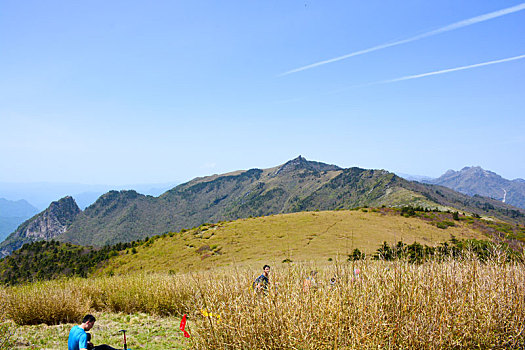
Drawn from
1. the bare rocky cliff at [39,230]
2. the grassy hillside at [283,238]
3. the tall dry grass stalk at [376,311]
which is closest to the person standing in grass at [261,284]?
the tall dry grass stalk at [376,311]

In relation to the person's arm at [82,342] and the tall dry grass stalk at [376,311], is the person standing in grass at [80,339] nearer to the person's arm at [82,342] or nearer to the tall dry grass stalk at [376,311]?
the person's arm at [82,342]

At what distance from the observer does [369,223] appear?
125 ft

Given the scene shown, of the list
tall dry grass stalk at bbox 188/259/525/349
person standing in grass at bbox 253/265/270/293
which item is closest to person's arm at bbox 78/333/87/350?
tall dry grass stalk at bbox 188/259/525/349

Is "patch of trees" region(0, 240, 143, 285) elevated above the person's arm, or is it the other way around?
the person's arm

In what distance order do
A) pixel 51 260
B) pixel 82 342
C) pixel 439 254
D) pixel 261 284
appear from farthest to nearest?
1. pixel 51 260
2. pixel 439 254
3. pixel 82 342
4. pixel 261 284

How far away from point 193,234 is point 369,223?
24.9 metres

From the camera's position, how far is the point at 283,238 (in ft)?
117

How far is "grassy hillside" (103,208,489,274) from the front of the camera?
30.2 m

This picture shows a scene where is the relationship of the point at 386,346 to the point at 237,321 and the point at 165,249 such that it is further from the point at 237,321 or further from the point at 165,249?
the point at 165,249

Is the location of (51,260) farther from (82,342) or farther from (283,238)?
(82,342)

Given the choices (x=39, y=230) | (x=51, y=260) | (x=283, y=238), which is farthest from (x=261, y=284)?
(x=39, y=230)

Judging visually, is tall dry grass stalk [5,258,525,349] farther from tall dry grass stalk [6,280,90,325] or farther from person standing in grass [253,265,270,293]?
tall dry grass stalk [6,280,90,325]

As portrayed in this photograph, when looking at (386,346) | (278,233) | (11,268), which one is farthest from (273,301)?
(11,268)

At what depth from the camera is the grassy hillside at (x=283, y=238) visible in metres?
30.2
